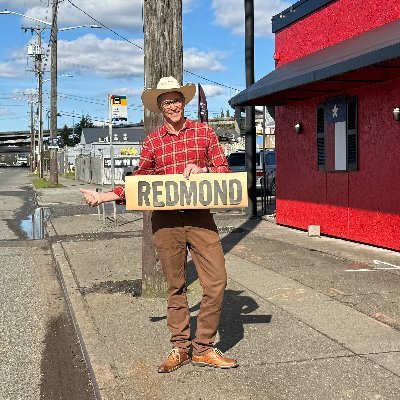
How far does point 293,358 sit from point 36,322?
3.04 metres

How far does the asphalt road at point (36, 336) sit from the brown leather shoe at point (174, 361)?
561 mm

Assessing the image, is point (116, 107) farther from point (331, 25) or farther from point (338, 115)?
point (338, 115)

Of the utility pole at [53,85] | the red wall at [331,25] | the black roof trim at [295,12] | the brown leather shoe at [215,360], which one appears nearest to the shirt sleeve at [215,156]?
the brown leather shoe at [215,360]

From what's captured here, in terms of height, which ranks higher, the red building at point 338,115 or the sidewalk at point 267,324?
the red building at point 338,115

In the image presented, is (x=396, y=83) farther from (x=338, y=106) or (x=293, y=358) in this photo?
(x=293, y=358)

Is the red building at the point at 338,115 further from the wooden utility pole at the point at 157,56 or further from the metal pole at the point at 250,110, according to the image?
the wooden utility pole at the point at 157,56

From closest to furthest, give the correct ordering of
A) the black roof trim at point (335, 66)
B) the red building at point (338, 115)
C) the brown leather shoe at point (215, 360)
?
the brown leather shoe at point (215, 360) → the black roof trim at point (335, 66) → the red building at point (338, 115)

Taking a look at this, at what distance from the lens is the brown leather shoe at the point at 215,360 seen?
15.6 ft

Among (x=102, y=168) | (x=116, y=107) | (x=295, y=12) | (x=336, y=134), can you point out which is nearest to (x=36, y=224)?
(x=116, y=107)

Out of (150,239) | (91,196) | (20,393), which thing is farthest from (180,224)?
(150,239)

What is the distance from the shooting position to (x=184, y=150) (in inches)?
185

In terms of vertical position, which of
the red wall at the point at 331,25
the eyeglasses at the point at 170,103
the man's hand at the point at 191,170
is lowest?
the man's hand at the point at 191,170

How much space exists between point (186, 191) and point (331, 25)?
8698 millimetres

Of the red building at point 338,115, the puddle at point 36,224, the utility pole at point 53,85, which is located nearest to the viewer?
the red building at point 338,115
